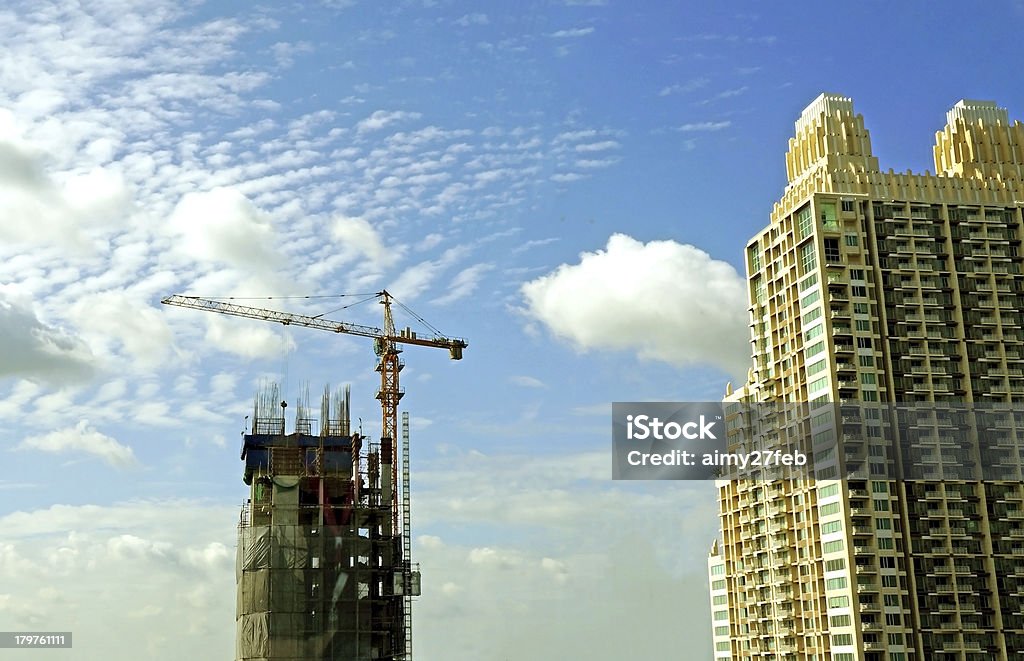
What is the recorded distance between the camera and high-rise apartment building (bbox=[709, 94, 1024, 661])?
11406 cm

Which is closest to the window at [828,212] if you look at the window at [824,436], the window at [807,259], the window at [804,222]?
the window at [804,222]

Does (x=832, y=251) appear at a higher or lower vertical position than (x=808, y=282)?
higher

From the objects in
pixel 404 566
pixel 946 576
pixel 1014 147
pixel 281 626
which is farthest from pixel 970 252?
pixel 281 626

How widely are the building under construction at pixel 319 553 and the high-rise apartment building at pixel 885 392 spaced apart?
139 feet

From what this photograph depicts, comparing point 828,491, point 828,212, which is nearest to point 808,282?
point 828,212

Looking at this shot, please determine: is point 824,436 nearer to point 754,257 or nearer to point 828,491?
point 828,491

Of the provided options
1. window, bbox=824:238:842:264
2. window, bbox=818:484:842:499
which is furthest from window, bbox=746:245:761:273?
window, bbox=818:484:842:499

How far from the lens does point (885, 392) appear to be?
12044cm

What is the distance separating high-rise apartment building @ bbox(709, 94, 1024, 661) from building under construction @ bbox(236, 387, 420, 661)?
42.3 metres

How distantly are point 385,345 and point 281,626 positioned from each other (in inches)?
2143

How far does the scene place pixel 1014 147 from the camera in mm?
136500

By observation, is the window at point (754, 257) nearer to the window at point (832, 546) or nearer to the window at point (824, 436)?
the window at point (824, 436)

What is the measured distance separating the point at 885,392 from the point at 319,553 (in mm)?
62563

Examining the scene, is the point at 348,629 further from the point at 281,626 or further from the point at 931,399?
the point at 931,399
